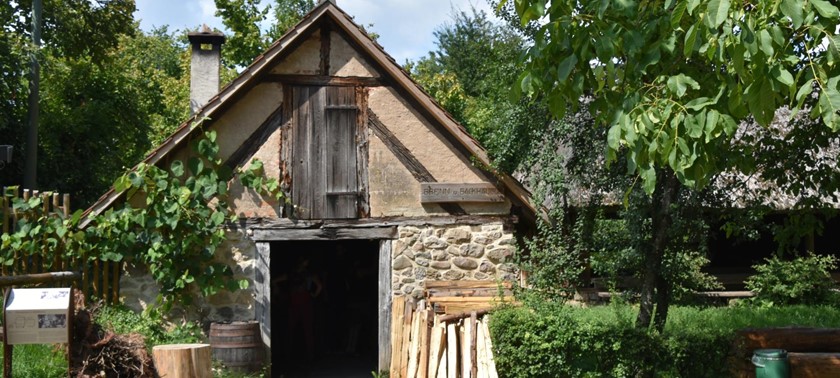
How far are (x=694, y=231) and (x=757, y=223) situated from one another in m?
0.71

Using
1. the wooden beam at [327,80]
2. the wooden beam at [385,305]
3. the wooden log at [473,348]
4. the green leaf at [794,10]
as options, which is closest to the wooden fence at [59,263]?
the wooden beam at [327,80]

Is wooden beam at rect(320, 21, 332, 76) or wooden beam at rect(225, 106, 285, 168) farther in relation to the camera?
wooden beam at rect(320, 21, 332, 76)

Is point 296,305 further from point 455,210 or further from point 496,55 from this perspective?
point 496,55

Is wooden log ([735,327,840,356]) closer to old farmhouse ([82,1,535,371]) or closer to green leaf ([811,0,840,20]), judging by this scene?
old farmhouse ([82,1,535,371])

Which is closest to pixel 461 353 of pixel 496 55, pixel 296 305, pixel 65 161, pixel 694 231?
pixel 694 231

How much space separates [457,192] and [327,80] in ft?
7.38

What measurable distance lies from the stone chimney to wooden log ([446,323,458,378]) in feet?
18.0

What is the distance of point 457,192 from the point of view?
469 inches

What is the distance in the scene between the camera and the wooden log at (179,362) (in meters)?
7.19

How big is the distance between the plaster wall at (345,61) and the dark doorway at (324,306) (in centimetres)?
426

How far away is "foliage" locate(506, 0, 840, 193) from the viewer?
4984mm

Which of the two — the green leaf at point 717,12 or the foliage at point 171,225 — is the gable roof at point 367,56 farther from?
the green leaf at point 717,12

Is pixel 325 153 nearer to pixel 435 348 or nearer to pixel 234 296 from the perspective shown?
pixel 234 296

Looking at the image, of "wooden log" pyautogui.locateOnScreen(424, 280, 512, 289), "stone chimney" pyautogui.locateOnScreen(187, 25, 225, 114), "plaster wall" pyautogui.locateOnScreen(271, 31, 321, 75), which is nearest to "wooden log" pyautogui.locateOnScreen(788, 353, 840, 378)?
"wooden log" pyautogui.locateOnScreen(424, 280, 512, 289)
